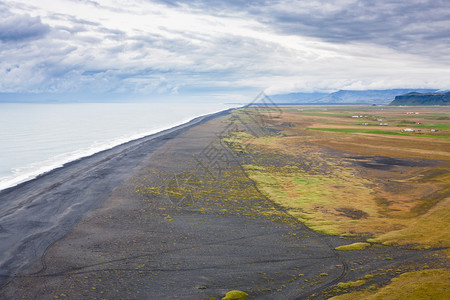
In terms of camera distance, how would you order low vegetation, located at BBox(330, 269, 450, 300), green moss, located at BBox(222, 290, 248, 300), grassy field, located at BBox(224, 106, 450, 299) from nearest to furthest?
low vegetation, located at BBox(330, 269, 450, 300) < green moss, located at BBox(222, 290, 248, 300) < grassy field, located at BBox(224, 106, 450, 299)

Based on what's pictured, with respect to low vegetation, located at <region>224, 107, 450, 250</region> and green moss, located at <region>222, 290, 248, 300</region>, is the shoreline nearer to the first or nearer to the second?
green moss, located at <region>222, 290, 248, 300</region>

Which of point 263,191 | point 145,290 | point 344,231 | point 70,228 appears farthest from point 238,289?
point 263,191

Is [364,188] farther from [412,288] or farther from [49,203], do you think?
[49,203]

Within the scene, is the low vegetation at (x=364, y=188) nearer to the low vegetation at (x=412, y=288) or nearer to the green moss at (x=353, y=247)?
the green moss at (x=353, y=247)

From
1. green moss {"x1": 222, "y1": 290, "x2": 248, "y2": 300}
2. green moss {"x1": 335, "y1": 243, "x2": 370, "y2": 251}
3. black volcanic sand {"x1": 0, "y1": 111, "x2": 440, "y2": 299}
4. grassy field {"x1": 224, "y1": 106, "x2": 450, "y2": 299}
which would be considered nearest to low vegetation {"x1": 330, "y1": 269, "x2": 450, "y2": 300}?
grassy field {"x1": 224, "y1": 106, "x2": 450, "y2": 299}

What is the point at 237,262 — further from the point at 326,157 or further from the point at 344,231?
the point at 326,157

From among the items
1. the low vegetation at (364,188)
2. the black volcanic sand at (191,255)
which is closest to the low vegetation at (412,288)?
the black volcanic sand at (191,255)
